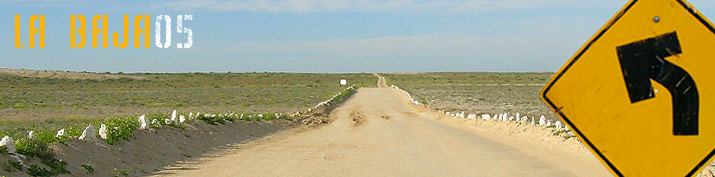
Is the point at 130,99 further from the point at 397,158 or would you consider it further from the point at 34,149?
the point at 34,149

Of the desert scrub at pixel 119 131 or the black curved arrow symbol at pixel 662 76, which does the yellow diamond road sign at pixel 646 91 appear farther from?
the desert scrub at pixel 119 131

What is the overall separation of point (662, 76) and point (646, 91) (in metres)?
0.10

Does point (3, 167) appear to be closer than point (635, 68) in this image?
No

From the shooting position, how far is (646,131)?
3445 millimetres

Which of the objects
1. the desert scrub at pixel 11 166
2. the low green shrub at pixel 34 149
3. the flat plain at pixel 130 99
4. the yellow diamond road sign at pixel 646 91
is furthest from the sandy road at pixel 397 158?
the flat plain at pixel 130 99

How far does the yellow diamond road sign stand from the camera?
3.35m

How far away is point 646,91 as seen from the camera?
3.45 meters

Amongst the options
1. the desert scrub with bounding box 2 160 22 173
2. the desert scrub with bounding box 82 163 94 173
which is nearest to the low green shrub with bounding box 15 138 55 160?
the desert scrub with bounding box 82 163 94 173

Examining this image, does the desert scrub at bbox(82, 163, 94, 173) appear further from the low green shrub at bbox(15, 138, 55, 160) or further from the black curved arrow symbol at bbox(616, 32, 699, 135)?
the black curved arrow symbol at bbox(616, 32, 699, 135)

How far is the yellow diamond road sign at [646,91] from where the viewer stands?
3.35 meters

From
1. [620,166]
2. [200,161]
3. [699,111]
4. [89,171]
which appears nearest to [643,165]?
[620,166]

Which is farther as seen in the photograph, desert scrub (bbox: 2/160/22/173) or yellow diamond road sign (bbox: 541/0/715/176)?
desert scrub (bbox: 2/160/22/173)

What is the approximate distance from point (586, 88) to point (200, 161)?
36.0ft

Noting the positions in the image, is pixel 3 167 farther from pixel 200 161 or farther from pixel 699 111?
pixel 699 111
